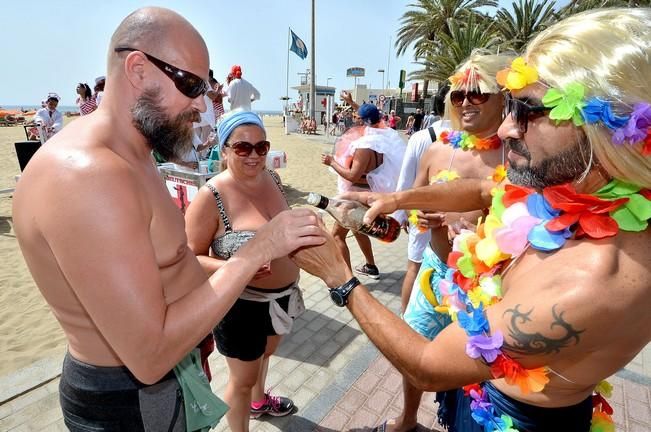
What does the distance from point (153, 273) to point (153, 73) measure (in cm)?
74

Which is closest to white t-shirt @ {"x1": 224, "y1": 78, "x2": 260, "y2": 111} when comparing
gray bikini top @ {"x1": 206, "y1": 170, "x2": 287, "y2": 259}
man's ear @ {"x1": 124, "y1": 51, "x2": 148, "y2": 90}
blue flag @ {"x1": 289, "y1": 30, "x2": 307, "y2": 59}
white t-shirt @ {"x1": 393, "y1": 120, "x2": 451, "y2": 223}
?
white t-shirt @ {"x1": 393, "y1": 120, "x2": 451, "y2": 223}

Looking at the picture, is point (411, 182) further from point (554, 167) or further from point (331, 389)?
point (554, 167)

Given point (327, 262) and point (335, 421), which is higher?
point (327, 262)

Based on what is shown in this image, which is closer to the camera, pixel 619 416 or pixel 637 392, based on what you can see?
pixel 619 416

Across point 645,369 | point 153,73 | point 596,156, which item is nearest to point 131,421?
point 153,73

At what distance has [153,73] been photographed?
1352mm

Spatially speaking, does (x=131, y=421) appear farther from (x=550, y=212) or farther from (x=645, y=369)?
(x=645, y=369)

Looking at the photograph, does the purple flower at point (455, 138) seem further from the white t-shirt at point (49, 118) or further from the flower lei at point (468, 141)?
the white t-shirt at point (49, 118)

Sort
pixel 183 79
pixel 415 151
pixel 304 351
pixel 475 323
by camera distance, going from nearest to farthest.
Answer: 1. pixel 475 323
2. pixel 183 79
3. pixel 304 351
4. pixel 415 151

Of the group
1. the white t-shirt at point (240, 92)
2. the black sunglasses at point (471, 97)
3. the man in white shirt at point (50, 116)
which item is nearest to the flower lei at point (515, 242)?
the black sunglasses at point (471, 97)

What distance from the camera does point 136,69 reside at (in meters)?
1.34

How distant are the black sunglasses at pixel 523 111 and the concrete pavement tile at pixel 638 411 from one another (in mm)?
2845

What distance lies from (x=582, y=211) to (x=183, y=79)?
1.54 m

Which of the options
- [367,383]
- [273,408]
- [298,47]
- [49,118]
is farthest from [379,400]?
[298,47]
